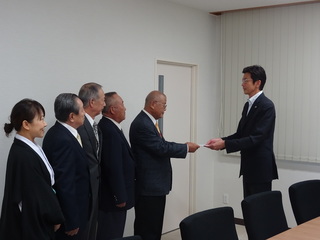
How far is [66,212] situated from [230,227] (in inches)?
44.0

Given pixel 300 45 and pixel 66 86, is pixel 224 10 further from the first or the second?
pixel 66 86

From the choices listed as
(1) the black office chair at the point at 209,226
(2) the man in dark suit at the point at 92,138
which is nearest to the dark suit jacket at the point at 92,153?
(2) the man in dark suit at the point at 92,138

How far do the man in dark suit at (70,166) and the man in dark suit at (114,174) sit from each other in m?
0.41

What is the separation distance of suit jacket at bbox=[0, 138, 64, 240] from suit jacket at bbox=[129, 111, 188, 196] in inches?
48.0

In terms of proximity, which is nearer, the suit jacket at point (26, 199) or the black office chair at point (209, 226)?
the black office chair at point (209, 226)

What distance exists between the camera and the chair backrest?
120 inches

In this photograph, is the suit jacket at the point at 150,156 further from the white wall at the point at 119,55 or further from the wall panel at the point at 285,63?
the wall panel at the point at 285,63

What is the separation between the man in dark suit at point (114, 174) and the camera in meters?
3.44

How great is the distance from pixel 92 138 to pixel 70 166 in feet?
1.37

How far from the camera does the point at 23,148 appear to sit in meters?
2.59

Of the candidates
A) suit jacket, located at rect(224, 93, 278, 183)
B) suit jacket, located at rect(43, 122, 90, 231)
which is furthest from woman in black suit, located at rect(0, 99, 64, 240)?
suit jacket, located at rect(224, 93, 278, 183)

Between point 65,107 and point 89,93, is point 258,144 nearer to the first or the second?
point 89,93

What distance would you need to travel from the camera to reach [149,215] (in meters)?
3.74

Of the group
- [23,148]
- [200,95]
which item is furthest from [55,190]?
[200,95]
